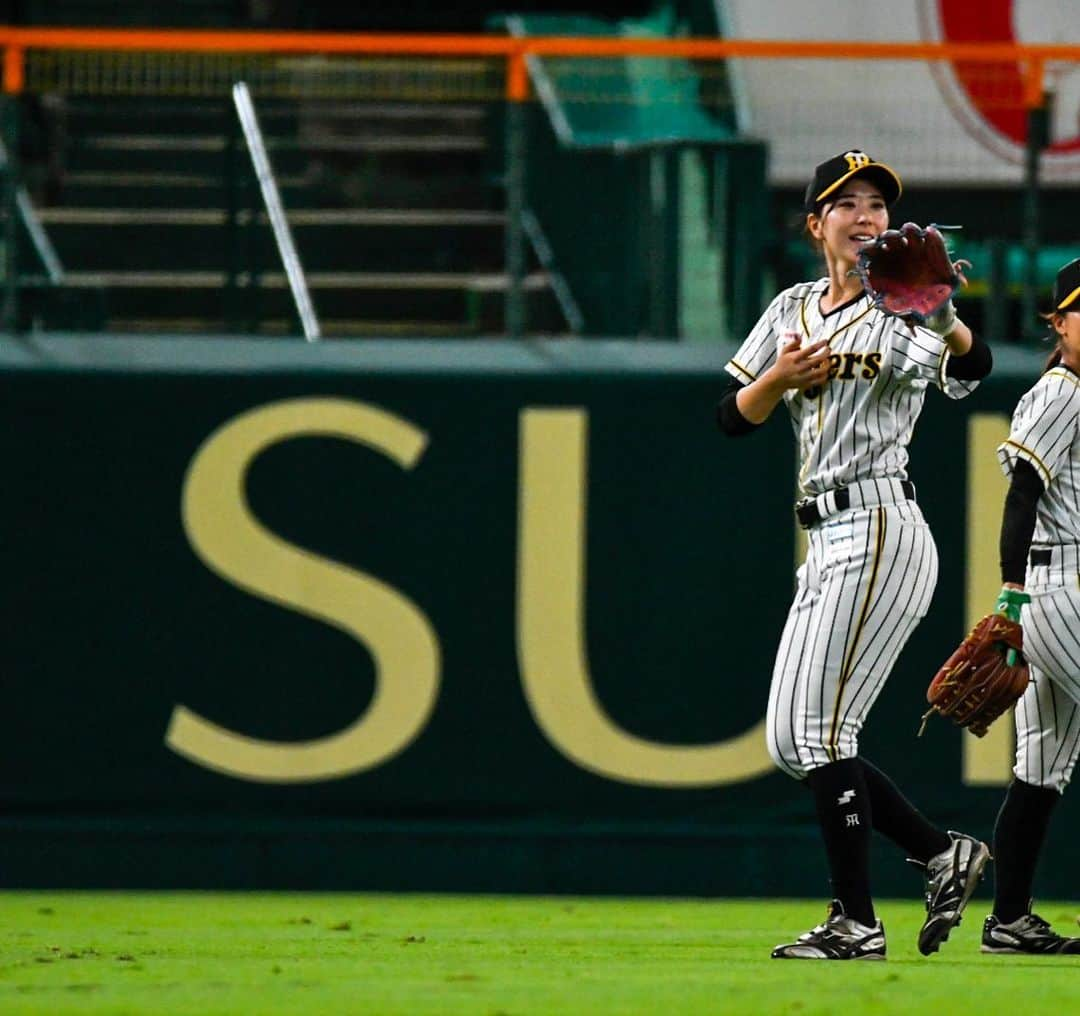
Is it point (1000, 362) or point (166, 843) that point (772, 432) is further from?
point (166, 843)

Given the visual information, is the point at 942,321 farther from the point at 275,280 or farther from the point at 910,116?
the point at 275,280

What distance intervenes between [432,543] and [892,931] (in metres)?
2.39

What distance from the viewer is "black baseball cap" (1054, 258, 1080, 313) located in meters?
6.58

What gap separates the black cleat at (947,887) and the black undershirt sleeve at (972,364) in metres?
1.17

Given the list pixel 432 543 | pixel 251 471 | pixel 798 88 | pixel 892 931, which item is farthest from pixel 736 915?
pixel 798 88

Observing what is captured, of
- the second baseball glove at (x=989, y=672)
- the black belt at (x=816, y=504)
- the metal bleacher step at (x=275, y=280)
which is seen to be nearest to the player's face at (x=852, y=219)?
the black belt at (x=816, y=504)

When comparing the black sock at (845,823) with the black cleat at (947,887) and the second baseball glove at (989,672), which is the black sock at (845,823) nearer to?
the black cleat at (947,887)

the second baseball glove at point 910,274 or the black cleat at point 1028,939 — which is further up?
the second baseball glove at point 910,274

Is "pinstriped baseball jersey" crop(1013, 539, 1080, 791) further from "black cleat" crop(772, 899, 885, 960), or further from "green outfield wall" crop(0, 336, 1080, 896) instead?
"green outfield wall" crop(0, 336, 1080, 896)

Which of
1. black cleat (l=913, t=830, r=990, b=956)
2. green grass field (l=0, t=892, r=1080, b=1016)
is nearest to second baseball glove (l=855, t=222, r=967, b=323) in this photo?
black cleat (l=913, t=830, r=990, b=956)

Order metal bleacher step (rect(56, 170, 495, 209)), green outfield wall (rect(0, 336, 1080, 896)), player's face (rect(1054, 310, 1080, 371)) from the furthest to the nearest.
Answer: metal bleacher step (rect(56, 170, 495, 209)) → green outfield wall (rect(0, 336, 1080, 896)) → player's face (rect(1054, 310, 1080, 371))

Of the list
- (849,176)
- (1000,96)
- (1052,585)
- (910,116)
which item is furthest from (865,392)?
(1000,96)

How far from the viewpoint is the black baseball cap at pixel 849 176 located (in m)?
6.18

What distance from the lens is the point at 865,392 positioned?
240 inches
